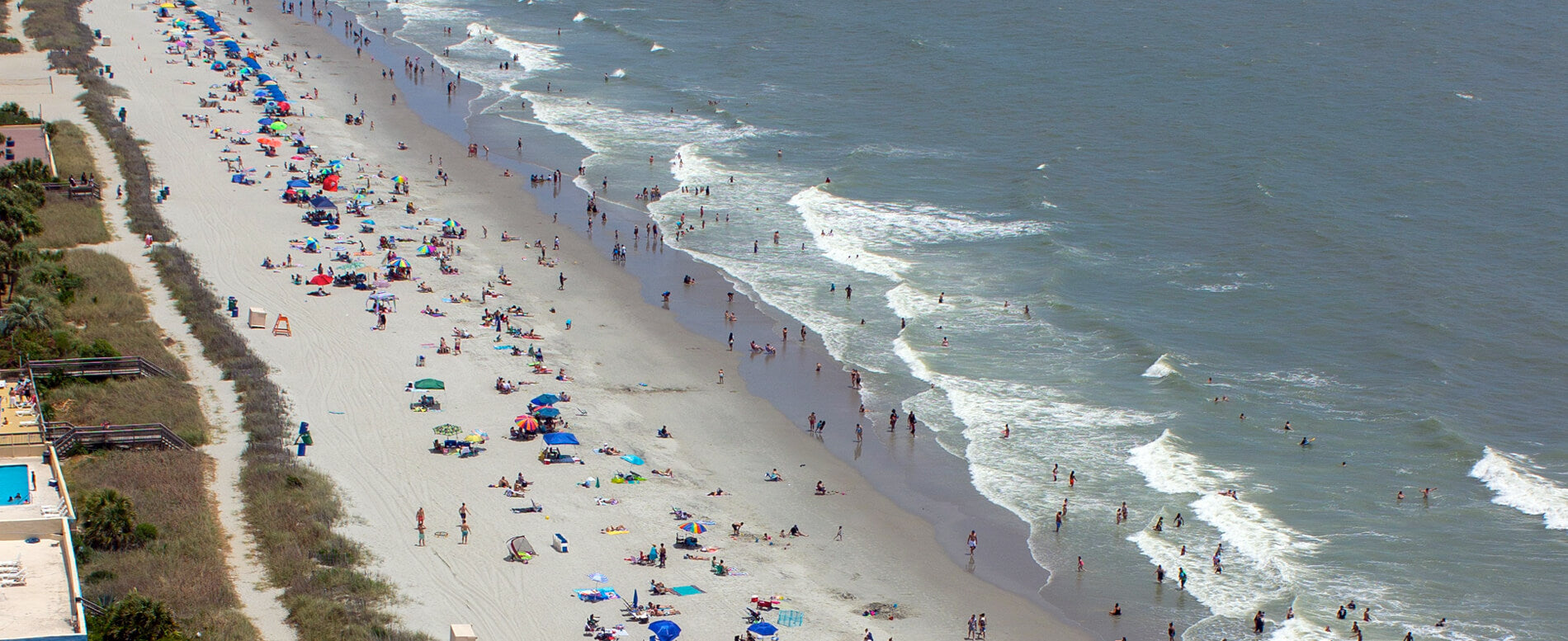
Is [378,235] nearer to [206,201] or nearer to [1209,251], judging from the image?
[206,201]

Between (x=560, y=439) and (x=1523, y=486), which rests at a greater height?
(x=1523, y=486)

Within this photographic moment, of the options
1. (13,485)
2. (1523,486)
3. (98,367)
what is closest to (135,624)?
(13,485)

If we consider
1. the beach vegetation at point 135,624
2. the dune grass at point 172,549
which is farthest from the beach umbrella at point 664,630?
the beach vegetation at point 135,624

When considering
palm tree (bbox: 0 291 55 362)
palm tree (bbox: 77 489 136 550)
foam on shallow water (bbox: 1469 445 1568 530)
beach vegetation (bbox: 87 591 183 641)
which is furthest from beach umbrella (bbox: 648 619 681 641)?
foam on shallow water (bbox: 1469 445 1568 530)

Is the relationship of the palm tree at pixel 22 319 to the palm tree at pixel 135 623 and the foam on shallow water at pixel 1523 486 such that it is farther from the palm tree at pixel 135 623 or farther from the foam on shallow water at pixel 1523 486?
the foam on shallow water at pixel 1523 486

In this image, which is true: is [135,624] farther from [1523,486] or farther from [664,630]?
[1523,486]

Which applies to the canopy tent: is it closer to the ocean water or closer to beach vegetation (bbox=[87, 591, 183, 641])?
the ocean water
